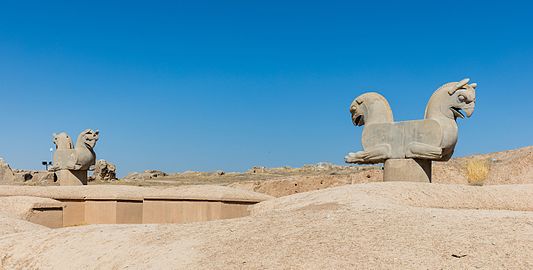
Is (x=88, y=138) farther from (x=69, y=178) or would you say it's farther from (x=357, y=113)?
(x=357, y=113)

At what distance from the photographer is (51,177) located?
21.3m

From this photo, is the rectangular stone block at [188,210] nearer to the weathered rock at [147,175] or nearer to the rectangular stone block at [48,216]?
the rectangular stone block at [48,216]

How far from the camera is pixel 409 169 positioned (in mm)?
8562

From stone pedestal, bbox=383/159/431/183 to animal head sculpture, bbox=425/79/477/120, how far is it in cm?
76

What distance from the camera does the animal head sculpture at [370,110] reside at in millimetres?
8997

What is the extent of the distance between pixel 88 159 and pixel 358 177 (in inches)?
302

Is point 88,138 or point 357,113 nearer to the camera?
point 357,113

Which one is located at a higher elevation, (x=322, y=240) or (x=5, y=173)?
(x=5, y=173)

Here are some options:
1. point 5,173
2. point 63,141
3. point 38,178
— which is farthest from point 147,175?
point 63,141

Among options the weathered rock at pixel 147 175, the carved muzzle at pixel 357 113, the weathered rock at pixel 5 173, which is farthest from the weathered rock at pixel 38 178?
the carved muzzle at pixel 357 113

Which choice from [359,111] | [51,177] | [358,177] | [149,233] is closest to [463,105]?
[359,111]

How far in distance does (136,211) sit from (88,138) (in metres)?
3.46

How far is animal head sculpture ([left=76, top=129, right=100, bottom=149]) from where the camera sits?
1332cm

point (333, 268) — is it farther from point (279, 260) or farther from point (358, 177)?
point (358, 177)
